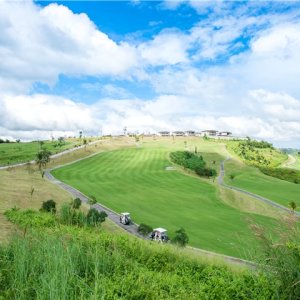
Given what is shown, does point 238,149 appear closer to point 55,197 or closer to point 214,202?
point 214,202

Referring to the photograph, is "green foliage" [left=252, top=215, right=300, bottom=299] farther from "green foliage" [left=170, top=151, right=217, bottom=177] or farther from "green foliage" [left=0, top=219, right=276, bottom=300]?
"green foliage" [left=170, top=151, right=217, bottom=177]

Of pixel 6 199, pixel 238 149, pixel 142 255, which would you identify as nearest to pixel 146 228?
pixel 6 199

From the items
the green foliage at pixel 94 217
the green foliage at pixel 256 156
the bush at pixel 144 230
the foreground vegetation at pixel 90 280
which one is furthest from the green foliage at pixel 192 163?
the foreground vegetation at pixel 90 280

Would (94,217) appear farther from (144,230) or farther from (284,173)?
(284,173)

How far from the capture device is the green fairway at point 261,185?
9206 centimetres

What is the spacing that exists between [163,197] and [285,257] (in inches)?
2851

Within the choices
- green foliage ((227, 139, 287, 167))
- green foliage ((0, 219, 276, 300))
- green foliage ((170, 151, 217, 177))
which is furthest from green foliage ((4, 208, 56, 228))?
green foliage ((227, 139, 287, 167))

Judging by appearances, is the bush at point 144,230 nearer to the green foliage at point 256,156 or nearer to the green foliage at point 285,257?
the green foliage at point 285,257

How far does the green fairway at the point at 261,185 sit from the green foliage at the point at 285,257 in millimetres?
75650

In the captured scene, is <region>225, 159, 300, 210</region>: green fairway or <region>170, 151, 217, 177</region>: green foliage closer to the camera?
<region>225, 159, 300, 210</region>: green fairway

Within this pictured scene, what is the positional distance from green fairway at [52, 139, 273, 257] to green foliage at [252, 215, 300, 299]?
1875cm

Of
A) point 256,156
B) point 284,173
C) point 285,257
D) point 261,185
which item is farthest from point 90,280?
point 256,156

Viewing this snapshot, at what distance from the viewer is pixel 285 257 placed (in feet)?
31.8

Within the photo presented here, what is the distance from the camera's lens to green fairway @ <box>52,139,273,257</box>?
54.7 meters
